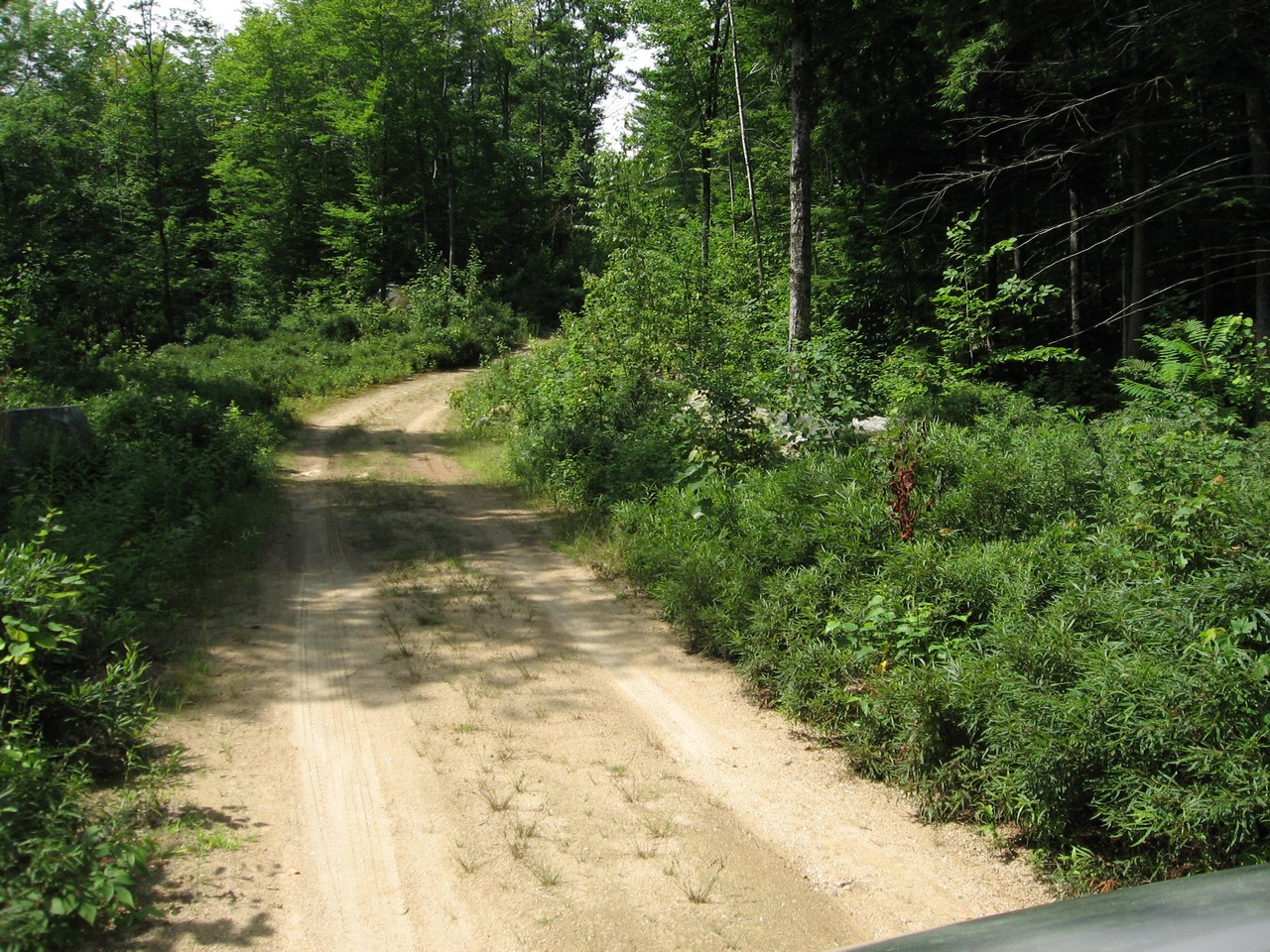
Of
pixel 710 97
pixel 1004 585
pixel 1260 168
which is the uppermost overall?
pixel 710 97

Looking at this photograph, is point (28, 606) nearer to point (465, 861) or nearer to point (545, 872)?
point (465, 861)

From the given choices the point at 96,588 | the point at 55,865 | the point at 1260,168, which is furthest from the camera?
the point at 1260,168

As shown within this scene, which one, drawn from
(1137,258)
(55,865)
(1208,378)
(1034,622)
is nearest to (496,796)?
(55,865)

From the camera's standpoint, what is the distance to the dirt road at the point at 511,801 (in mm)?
3861

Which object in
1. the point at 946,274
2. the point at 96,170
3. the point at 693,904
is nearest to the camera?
the point at 693,904

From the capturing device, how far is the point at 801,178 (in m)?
12.6

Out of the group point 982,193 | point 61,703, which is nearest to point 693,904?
point 61,703

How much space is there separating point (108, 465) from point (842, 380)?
8059 millimetres

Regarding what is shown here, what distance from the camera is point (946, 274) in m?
11.7

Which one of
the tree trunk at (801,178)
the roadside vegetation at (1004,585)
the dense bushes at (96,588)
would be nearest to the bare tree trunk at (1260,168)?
the roadside vegetation at (1004,585)

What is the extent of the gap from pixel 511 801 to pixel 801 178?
10205 mm

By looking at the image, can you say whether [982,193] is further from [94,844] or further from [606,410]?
[94,844]

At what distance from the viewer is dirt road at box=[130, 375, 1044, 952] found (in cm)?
386

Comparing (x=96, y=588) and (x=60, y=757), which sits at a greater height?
(x=96, y=588)
